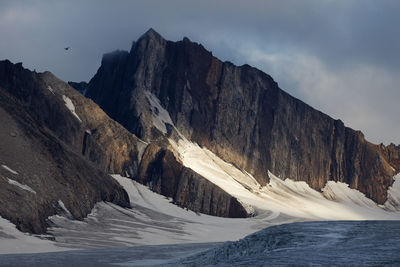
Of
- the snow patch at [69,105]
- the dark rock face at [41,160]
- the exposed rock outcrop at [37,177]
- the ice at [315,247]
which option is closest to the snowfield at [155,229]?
the snow patch at [69,105]

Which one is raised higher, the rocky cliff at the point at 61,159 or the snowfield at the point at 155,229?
the rocky cliff at the point at 61,159

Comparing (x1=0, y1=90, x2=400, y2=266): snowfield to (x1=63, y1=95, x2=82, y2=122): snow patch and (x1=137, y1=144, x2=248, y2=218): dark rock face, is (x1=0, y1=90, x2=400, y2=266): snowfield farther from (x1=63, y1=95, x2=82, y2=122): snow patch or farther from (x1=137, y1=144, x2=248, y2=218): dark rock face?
(x1=137, y1=144, x2=248, y2=218): dark rock face

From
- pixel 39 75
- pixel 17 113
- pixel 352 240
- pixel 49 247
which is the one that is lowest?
pixel 49 247

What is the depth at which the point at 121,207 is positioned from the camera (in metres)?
130

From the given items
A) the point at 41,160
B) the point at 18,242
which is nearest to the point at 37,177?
the point at 41,160

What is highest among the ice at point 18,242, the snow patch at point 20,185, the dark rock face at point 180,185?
the dark rock face at point 180,185

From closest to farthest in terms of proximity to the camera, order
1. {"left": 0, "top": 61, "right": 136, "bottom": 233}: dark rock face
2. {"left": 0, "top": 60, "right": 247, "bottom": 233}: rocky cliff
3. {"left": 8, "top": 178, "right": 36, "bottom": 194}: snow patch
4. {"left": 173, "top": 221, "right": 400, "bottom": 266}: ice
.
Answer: {"left": 173, "top": 221, "right": 400, "bottom": 266}: ice < {"left": 0, "top": 61, "right": 136, "bottom": 233}: dark rock face < {"left": 8, "top": 178, "right": 36, "bottom": 194}: snow patch < {"left": 0, "top": 60, "right": 247, "bottom": 233}: rocky cliff

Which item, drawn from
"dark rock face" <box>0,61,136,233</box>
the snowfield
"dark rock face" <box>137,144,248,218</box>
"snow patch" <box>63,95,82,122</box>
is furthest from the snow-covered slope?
"snow patch" <box>63,95,82,122</box>

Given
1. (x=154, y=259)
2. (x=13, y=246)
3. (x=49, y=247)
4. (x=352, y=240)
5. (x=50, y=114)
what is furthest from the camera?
(x=50, y=114)

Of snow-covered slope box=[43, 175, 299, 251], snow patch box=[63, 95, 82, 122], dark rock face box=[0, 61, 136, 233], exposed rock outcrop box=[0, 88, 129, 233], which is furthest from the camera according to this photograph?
snow patch box=[63, 95, 82, 122]

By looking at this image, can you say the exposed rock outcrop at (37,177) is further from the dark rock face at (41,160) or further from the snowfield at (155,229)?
the snowfield at (155,229)

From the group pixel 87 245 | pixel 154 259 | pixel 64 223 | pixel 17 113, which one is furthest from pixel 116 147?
pixel 154 259

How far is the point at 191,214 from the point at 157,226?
28942 millimetres

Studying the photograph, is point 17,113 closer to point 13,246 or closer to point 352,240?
point 13,246
